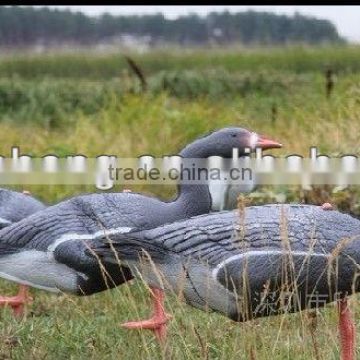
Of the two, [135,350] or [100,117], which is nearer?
[135,350]

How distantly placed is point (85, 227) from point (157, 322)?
486 millimetres

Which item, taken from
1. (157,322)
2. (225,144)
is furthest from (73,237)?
(225,144)

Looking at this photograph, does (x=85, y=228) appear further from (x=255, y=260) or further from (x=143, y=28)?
(x=143, y=28)

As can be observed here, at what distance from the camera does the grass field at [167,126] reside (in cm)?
434

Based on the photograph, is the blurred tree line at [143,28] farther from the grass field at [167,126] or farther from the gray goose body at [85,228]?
the gray goose body at [85,228]

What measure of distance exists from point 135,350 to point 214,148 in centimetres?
86

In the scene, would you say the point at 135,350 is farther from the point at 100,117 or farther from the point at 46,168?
the point at 100,117

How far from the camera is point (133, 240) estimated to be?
3.82 metres

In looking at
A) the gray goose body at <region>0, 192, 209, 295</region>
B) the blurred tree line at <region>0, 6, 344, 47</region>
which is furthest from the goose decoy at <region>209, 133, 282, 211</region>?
the blurred tree line at <region>0, 6, 344, 47</region>

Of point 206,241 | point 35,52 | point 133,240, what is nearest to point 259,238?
point 206,241

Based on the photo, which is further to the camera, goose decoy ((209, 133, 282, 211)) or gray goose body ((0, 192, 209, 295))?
goose decoy ((209, 133, 282, 211))

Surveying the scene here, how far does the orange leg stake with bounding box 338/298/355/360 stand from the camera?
3811mm

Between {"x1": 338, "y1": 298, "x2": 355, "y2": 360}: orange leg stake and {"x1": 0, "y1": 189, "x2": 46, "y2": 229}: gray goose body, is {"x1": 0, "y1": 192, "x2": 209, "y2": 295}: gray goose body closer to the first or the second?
{"x1": 0, "y1": 189, "x2": 46, "y2": 229}: gray goose body

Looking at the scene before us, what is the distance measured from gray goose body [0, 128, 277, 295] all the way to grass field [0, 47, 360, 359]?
212 mm
